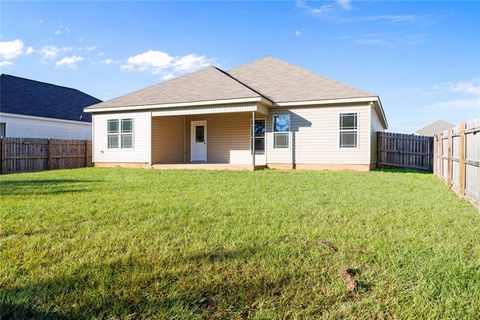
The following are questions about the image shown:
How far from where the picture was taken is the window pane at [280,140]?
1435 cm

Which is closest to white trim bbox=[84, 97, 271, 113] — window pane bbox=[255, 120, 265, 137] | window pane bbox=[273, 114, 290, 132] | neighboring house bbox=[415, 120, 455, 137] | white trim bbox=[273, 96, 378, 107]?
white trim bbox=[273, 96, 378, 107]

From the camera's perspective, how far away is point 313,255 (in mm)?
Result: 2938

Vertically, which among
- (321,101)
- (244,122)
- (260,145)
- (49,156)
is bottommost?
(49,156)

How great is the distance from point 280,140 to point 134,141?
6.78 metres

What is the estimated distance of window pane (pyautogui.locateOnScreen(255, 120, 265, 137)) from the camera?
14898 mm

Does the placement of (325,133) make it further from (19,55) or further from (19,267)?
(19,55)

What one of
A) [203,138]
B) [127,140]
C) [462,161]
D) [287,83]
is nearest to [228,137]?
[203,138]

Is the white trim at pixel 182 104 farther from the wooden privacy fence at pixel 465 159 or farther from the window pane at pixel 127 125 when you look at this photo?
the wooden privacy fence at pixel 465 159

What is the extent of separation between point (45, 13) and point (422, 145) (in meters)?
15.4

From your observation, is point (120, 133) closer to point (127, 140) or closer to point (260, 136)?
point (127, 140)

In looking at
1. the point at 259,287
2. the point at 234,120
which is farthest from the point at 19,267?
the point at 234,120

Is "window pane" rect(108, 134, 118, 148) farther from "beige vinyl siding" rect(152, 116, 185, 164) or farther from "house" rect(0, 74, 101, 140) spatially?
"house" rect(0, 74, 101, 140)

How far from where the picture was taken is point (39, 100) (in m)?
19.9

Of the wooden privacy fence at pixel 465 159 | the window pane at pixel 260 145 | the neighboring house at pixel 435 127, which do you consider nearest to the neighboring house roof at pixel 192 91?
the window pane at pixel 260 145
